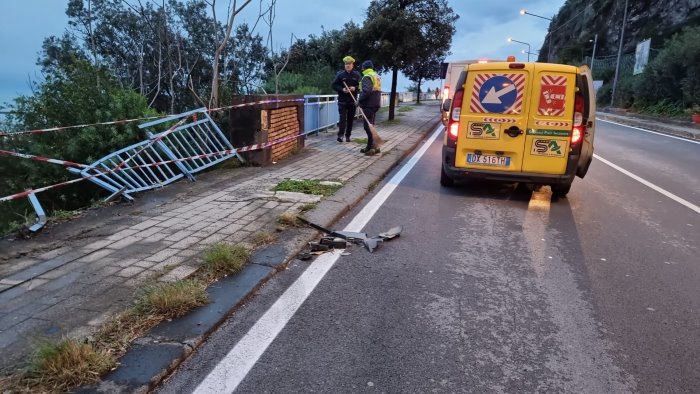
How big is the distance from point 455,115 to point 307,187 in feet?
7.80

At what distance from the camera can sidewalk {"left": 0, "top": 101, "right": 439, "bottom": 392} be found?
307cm

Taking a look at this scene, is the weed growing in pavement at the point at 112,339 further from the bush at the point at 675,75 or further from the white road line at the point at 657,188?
the bush at the point at 675,75

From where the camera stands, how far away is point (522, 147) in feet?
23.4

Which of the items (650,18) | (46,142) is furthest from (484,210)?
(650,18)

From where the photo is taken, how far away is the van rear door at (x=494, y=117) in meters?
7.09

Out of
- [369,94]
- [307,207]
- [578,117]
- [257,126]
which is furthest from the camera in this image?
[369,94]

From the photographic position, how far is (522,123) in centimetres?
709

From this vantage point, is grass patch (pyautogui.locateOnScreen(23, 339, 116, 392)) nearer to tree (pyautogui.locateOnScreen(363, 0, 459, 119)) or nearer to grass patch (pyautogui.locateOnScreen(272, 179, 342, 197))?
grass patch (pyautogui.locateOnScreen(272, 179, 342, 197))

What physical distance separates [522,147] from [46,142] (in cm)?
733

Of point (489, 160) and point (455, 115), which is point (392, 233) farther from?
point (455, 115)

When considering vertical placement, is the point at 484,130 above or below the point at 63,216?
above

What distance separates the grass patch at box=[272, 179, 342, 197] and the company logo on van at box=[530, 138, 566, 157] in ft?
9.11

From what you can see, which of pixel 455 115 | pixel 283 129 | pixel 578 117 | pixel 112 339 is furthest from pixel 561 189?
pixel 112 339

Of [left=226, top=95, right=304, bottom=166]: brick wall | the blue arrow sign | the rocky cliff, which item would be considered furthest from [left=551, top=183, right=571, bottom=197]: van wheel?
the rocky cliff
